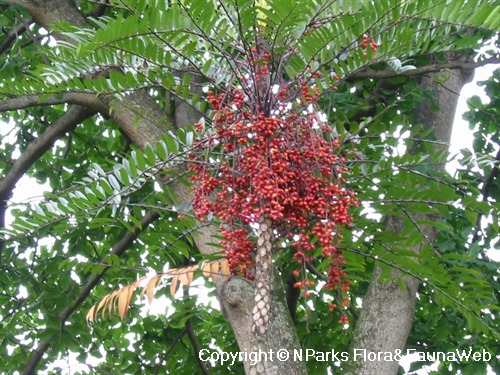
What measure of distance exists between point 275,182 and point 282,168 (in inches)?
2.6

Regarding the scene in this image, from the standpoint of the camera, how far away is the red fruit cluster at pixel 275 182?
77.0 inches

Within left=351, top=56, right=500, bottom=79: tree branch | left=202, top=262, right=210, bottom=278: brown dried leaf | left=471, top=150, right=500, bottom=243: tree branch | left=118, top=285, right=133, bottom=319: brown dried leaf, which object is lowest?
left=118, top=285, right=133, bottom=319: brown dried leaf

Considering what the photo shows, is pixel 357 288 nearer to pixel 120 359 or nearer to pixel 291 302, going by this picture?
pixel 291 302

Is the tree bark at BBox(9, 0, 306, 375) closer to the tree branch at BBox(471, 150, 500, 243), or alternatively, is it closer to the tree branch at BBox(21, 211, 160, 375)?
the tree branch at BBox(21, 211, 160, 375)

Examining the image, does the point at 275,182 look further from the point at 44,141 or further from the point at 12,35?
the point at 12,35

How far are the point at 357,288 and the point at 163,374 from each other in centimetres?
138

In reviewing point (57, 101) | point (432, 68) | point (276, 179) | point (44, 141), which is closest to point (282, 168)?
point (276, 179)

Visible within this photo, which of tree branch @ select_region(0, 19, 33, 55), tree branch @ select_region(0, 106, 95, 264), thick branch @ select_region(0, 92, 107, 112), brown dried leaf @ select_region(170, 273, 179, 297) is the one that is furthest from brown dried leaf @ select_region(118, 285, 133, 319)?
tree branch @ select_region(0, 19, 33, 55)

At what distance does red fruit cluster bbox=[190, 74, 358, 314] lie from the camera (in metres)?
1.95

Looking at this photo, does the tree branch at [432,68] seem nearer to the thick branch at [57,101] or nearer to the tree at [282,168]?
the tree at [282,168]

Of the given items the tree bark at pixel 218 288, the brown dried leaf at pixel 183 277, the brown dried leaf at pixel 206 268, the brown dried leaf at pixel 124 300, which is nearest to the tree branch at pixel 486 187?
the tree bark at pixel 218 288

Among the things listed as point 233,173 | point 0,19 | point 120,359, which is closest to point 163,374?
point 120,359

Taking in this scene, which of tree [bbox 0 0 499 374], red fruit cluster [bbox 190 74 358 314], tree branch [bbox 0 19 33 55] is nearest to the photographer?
red fruit cluster [bbox 190 74 358 314]

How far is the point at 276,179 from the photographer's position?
1.92 meters
